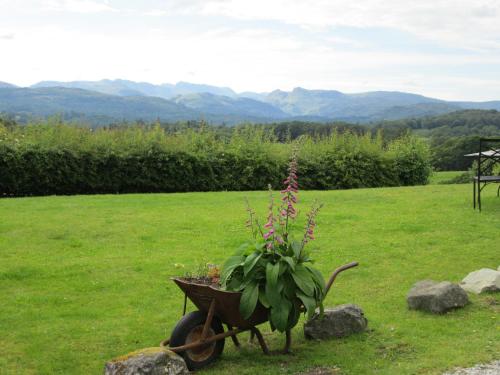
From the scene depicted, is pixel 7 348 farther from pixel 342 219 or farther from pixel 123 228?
pixel 342 219

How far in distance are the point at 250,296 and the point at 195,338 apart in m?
0.58

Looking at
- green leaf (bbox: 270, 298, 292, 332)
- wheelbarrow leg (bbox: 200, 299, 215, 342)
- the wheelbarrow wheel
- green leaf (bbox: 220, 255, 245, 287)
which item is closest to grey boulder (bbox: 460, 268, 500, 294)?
green leaf (bbox: 270, 298, 292, 332)

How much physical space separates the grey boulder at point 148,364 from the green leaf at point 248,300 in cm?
62

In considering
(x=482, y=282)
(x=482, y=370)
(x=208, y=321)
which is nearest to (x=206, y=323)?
(x=208, y=321)

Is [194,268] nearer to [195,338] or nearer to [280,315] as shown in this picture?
[195,338]

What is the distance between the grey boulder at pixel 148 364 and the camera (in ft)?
13.3

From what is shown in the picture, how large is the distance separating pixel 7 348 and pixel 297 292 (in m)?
2.59

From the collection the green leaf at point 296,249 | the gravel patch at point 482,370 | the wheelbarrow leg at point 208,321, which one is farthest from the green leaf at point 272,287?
the gravel patch at point 482,370

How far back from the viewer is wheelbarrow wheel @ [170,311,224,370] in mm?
4570

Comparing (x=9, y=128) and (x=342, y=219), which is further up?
(x=9, y=128)

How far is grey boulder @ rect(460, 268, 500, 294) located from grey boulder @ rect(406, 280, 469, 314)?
53cm

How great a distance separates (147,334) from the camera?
17.8 feet

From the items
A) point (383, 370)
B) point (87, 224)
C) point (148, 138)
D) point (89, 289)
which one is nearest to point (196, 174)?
point (148, 138)

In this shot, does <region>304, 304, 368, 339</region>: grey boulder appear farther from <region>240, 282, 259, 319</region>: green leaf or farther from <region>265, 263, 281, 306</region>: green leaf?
<region>240, 282, 259, 319</region>: green leaf
